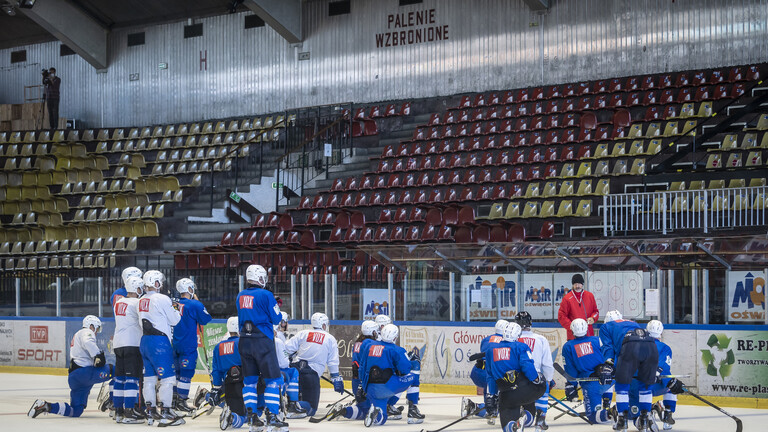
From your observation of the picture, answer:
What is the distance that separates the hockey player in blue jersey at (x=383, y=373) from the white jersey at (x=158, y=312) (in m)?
2.35

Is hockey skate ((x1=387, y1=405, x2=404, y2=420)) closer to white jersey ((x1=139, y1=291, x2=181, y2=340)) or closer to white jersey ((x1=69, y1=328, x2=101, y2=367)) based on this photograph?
white jersey ((x1=139, y1=291, x2=181, y2=340))

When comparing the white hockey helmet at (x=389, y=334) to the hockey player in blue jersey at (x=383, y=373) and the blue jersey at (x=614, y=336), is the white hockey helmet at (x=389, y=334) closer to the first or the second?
the hockey player in blue jersey at (x=383, y=373)

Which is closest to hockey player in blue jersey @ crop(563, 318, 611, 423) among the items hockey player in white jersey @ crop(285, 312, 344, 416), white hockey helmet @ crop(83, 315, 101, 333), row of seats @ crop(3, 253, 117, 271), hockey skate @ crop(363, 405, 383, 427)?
hockey skate @ crop(363, 405, 383, 427)

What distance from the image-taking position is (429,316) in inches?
685

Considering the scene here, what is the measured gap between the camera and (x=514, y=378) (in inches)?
427

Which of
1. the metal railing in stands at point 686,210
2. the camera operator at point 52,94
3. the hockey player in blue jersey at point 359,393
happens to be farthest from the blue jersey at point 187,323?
the camera operator at point 52,94

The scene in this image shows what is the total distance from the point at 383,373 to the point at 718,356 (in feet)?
17.1

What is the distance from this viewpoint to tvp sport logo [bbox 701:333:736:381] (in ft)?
48.1

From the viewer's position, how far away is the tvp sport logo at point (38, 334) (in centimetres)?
2169

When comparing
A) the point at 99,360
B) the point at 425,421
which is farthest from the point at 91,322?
the point at 425,421

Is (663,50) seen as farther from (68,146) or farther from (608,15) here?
(68,146)

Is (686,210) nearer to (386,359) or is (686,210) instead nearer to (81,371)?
(386,359)

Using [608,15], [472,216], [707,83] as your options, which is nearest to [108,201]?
[472,216]

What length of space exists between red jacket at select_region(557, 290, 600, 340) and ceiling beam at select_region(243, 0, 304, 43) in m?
17.6
